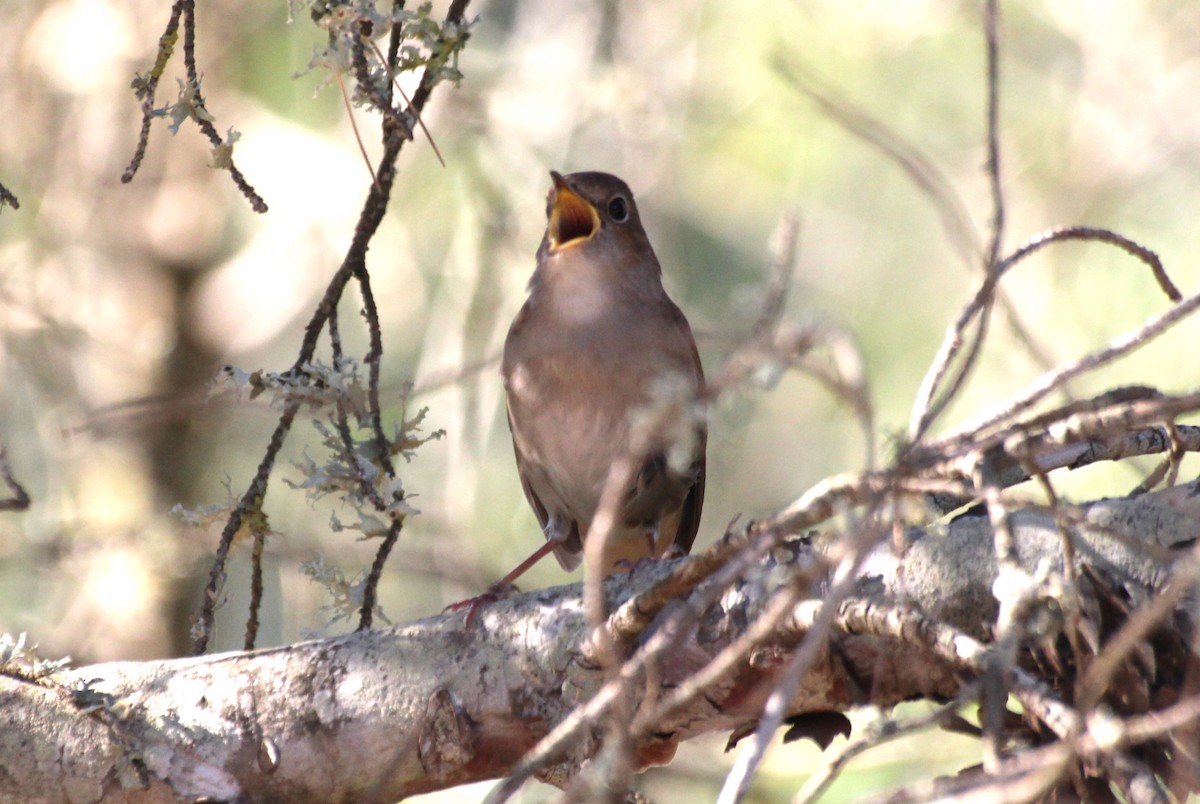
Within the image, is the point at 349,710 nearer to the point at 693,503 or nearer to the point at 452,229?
the point at 693,503

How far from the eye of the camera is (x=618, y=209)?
505cm

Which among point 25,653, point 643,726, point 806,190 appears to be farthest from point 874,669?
point 806,190

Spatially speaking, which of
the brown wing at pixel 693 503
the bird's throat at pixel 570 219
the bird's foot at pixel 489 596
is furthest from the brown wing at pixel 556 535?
the bird's foot at pixel 489 596

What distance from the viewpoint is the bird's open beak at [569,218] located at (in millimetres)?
4953

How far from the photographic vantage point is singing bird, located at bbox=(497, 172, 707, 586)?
4.69m

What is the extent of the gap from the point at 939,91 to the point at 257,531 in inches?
229

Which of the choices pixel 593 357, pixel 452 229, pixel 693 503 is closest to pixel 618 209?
pixel 593 357

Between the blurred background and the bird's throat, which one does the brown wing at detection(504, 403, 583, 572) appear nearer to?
the blurred background

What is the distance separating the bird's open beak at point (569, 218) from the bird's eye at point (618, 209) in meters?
0.08

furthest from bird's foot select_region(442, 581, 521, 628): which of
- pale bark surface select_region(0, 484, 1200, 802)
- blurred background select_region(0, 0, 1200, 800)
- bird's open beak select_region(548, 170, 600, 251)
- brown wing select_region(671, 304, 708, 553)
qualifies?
blurred background select_region(0, 0, 1200, 800)

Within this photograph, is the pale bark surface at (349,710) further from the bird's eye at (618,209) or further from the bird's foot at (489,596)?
the bird's eye at (618,209)

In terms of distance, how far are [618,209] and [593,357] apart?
2.21 ft

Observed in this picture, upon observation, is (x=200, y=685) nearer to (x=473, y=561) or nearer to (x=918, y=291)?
(x=473, y=561)

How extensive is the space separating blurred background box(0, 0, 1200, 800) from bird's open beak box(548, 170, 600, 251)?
1.00 meters
